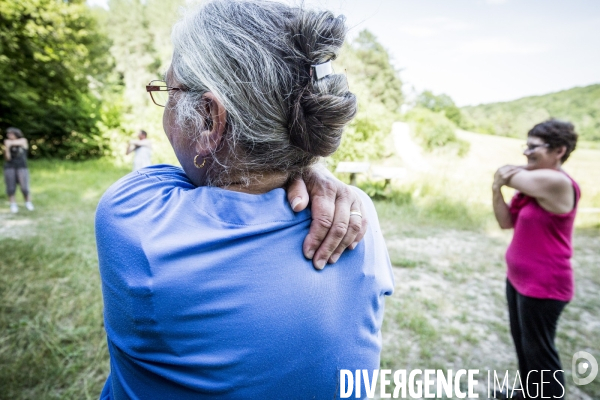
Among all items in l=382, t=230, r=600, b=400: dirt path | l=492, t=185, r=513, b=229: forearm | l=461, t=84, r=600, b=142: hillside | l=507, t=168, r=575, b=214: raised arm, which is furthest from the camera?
l=461, t=84, r=600, b=142: hillside

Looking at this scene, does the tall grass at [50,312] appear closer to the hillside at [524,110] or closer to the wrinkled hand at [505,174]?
the wrinkled hand at [505,174]

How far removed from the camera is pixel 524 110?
43.6 meters

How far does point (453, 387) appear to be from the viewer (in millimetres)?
2906

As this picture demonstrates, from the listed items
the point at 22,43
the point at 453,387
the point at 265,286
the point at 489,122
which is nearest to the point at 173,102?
the point at 265,286

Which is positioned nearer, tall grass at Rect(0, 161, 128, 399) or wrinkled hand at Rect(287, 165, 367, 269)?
wrinkled hand at Rect(287, 165, 367, 269)

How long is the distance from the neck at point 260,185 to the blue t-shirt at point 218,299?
76 mm

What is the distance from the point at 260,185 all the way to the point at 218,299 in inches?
12.8

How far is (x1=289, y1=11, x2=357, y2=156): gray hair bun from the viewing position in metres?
0.83

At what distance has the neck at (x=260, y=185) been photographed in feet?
3.00

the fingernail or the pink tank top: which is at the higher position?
the fingernail

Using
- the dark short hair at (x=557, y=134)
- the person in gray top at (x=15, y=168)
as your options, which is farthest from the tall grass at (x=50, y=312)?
the dark short hair at (x=557, y=134)

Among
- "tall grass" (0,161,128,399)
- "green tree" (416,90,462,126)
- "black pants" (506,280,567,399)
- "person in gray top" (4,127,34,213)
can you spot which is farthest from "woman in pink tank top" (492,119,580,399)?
"green tree" (416,90,462,126)

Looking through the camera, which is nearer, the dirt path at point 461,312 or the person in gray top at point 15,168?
the dirt path at point 461,312

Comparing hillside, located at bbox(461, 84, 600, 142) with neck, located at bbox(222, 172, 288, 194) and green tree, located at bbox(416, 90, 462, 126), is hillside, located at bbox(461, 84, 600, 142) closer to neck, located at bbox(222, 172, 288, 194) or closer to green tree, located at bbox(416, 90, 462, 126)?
green tree, located at bbox(416, 90, 462, 126)
